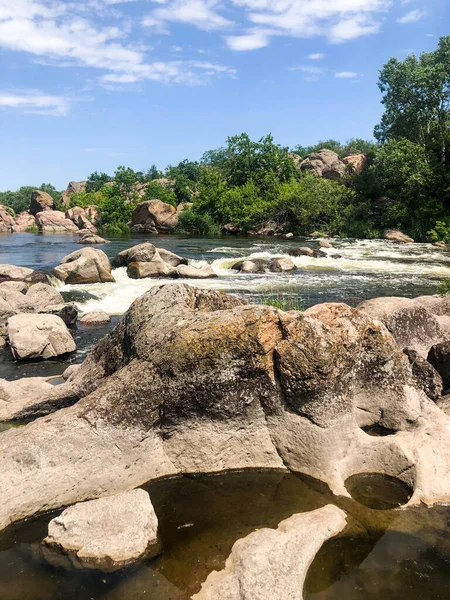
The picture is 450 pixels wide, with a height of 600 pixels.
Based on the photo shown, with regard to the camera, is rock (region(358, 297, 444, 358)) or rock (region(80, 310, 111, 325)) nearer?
rock (region(358, 297, 444, 358))

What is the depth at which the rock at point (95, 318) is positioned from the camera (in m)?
15.6

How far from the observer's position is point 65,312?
50.3 feet

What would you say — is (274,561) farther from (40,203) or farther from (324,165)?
(40,203)

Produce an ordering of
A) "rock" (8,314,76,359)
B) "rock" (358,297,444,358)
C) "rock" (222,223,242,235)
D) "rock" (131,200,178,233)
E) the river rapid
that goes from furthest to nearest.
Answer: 1. "rock" (131,200,178,233)
2. "rock" (222,223,242,235)
3. the river rapid
4. "rock" (8,314,76,359)
5. "rock" (358,297,444,358)

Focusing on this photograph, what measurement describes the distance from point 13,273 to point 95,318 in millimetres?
7337

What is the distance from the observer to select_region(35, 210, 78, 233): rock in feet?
213

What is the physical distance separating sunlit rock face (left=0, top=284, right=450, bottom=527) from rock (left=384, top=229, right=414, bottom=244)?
3417 centimetres

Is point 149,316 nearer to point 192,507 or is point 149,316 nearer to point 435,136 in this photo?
point 192,507

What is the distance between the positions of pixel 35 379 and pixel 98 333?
5.10 meters

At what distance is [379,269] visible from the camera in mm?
26172

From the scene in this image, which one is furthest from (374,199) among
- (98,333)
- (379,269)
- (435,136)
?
(98,333)

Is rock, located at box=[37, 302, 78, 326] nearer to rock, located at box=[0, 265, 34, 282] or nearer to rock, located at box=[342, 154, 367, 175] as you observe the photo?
rock, located at box=[0, 265, 34, 282]

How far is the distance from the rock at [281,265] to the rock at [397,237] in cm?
1556

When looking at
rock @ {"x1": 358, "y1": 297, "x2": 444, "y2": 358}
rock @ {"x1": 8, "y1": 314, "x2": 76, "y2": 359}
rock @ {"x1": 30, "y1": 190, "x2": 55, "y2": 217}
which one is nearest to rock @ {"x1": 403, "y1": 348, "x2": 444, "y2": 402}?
rock @ {"x1": 358, "y1": 297, "x2": 444, "y2": 358}
